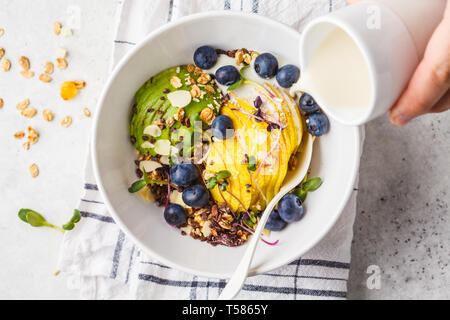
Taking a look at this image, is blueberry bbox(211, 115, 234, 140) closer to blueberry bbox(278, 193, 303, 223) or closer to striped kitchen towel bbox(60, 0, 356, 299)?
blueberry bbox(278, 193, 303, 223)

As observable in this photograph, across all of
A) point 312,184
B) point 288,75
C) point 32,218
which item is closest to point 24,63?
point 32,218

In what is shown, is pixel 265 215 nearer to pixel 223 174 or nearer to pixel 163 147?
pixel 223 174

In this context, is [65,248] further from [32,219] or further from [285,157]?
[285,157]

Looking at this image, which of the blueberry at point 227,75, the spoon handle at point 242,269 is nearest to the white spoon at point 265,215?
the spoon handle at point 242,269

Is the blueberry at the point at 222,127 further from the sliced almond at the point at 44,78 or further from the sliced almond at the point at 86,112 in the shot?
the sliced almond at the point at 44,78

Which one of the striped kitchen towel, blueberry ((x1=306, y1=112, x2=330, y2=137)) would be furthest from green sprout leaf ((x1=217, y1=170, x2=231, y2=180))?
the striped kitchen towel

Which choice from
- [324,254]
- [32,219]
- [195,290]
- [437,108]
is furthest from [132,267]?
[437,108]
